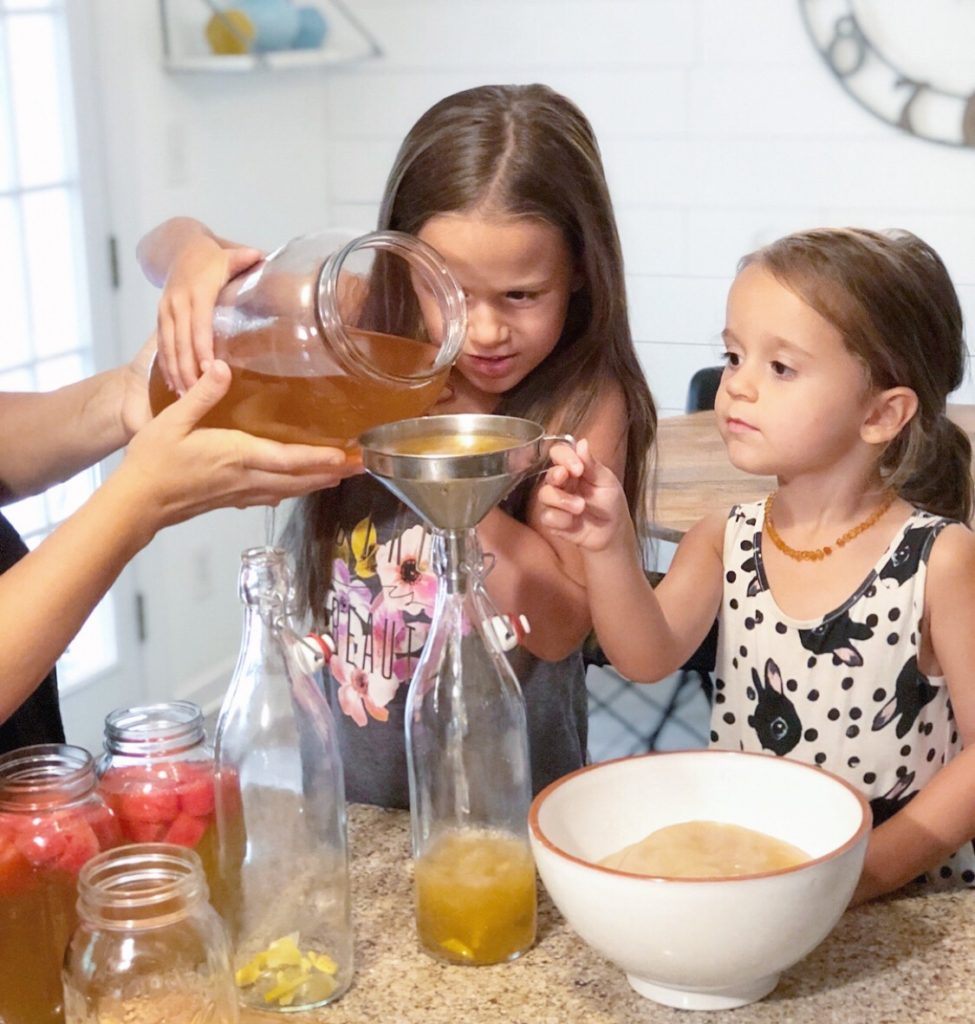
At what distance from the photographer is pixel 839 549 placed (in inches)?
48.8

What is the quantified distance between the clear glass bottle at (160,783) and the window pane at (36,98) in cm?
232

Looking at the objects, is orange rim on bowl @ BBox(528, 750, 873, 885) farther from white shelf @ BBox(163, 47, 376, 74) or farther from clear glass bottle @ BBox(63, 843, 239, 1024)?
white shelf @ BBox(163, 47, 376, 74)

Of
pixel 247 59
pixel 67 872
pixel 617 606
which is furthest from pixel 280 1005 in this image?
pixel 247 59

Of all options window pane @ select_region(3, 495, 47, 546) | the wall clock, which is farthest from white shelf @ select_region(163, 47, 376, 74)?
the wall clock

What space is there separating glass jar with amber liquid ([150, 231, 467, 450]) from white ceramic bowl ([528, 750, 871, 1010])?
30 cm

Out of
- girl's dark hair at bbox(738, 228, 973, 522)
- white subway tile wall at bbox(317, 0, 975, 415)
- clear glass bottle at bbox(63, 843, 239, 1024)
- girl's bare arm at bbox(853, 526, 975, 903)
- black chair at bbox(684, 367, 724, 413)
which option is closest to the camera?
clear glass bottle at bbox(63, 843, 239, 1024)

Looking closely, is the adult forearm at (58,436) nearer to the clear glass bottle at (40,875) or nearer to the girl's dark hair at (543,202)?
the girl's dark hair at (543,202)

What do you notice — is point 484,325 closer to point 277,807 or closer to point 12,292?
point 277,807

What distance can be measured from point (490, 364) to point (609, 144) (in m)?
2.31

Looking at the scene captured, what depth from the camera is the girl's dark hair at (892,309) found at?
1163mm

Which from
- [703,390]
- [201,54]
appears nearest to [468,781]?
[703,390]

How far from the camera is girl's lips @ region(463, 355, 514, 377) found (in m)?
1.22

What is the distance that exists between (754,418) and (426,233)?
12.7 inches

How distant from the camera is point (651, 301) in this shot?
3441 millimetres
